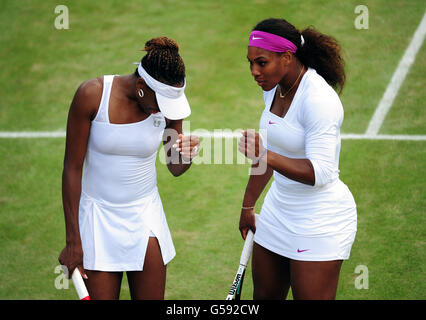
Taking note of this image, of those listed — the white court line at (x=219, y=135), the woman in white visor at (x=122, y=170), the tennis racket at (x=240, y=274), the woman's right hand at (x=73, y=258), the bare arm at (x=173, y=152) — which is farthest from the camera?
the white court line at (x=219, y=135)

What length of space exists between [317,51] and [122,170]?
54.4 inches

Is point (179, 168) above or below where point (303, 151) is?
below

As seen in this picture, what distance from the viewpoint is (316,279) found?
11.3 feet

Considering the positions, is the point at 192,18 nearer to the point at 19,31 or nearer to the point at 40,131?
the point at 19,31

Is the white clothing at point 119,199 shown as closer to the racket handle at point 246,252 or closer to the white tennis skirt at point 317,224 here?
the racket handle at point 246,252

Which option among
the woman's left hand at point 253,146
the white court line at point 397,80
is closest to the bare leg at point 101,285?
the woman's left hand at point 253,146

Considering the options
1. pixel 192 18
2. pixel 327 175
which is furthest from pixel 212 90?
pixel 327 175

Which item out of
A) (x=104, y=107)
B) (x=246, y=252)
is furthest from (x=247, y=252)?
(x=104, y=107)

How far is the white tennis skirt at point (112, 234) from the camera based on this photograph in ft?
12.2

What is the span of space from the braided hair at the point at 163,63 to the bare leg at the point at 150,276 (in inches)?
40.9

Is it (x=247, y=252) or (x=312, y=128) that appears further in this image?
(x=247, y=252)

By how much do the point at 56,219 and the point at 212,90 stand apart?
323 cm

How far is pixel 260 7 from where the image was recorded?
10.3 m

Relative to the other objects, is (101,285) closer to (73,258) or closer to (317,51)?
(73,258)
